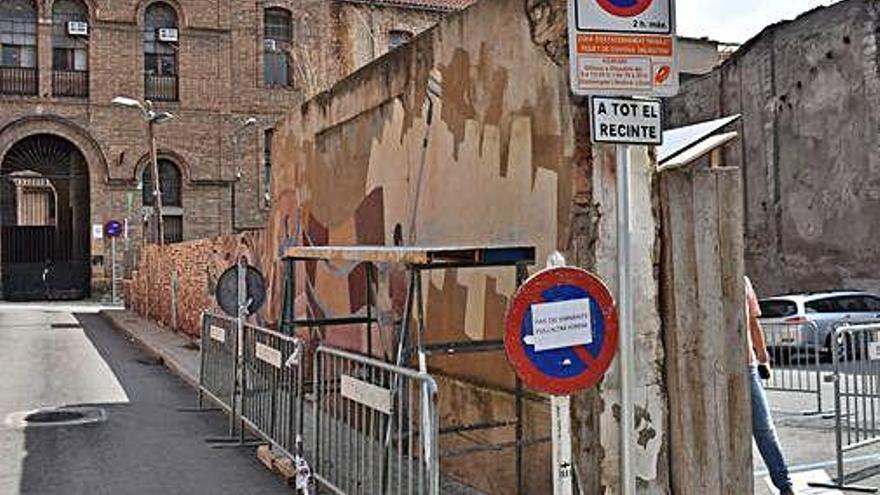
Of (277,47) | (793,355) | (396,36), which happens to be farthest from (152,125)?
(793,355)

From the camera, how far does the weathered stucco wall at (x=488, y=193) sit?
18.4 feet

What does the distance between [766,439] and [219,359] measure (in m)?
6.43

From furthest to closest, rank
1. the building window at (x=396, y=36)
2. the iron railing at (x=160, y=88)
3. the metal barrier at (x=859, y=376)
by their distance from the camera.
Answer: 1. the building window at (x=396, y=36)
2. the iron railing at (x=160, y=88)
3. the metal barrier at (x=859, y=376)

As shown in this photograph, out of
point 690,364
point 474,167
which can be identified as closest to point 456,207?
point 474,167

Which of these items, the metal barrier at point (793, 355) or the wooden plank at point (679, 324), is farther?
the metal barrier at point (793, 355)

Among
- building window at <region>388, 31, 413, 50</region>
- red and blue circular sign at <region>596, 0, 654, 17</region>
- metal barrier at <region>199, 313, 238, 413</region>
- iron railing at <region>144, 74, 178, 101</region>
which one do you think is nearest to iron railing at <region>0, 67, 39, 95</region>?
iron railing at <region>144, 74, 178, 101</region>

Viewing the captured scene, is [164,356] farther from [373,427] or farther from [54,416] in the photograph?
[373,427]

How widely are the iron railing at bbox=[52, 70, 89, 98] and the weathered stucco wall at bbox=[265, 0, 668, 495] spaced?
1193 inches

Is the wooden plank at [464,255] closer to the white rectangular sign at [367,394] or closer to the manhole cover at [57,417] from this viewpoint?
the white rectangular sign at [367,394]

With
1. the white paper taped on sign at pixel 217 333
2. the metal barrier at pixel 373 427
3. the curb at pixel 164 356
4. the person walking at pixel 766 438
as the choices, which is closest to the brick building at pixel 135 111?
the curb at pixel 164 356

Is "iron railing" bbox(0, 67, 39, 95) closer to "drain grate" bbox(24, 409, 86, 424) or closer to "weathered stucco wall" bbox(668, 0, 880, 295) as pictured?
"weathered stucco wall" bbox(668, 0, 880, 295)

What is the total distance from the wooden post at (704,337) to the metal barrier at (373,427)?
147 cm

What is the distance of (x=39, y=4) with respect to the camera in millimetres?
38156

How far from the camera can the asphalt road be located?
8242 mm
